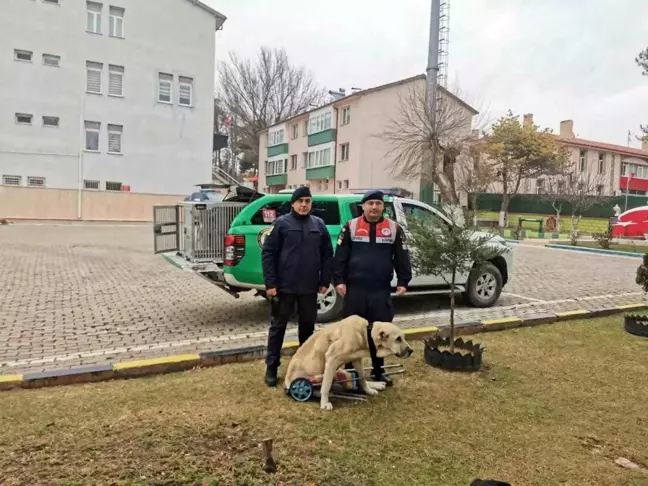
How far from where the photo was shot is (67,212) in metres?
30.8

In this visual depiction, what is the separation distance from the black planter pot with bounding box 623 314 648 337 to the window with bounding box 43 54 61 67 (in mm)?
32397

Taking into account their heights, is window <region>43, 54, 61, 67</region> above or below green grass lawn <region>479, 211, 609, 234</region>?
above

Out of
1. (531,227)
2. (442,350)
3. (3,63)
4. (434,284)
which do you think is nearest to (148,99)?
(3,63)

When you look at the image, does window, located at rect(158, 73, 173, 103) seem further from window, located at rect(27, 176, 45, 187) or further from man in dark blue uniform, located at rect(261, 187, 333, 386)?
man in dark blue uniform, located at rect(261, 187, 333, 386)

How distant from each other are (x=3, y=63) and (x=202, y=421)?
106 feet

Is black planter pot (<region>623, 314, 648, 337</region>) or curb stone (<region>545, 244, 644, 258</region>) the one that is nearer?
black planter pot (<region>623, 314, 648, 337</region>)

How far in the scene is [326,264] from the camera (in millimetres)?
4672

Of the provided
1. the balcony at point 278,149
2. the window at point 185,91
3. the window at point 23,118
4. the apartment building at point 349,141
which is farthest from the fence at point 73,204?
the balcony at point 278,149

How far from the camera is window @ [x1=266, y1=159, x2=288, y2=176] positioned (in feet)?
173

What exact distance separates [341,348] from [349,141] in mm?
36578

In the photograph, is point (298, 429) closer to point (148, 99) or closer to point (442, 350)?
point (442, 350)

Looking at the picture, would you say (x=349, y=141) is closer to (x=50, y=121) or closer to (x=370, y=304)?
(x=50, y=121)

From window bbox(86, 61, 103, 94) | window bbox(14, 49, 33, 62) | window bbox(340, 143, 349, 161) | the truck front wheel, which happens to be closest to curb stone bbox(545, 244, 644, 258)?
the truck front wheel

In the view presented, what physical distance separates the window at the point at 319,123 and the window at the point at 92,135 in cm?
1754
